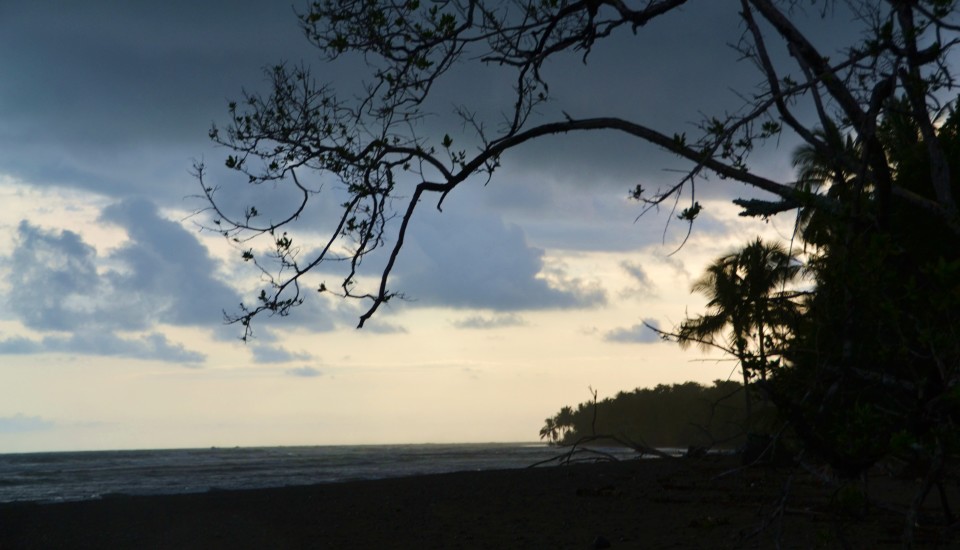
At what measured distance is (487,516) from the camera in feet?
40.7

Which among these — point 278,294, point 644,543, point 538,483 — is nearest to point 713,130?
point 278,294

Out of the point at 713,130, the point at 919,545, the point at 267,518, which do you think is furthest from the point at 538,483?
the point at 713,130

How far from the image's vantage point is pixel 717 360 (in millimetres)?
4406

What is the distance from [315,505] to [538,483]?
4431mm

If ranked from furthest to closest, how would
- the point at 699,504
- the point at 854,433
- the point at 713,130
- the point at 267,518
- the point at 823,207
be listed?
the point at 267,518 → the point at 699,504 → the point at 713,130 → the point at 823,207 → the point at 854,433

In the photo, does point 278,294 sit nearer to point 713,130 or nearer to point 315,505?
point 713,130

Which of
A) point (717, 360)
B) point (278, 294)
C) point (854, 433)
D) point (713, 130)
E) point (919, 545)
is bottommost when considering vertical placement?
point (919, 545)

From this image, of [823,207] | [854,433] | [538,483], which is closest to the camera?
[854,433]

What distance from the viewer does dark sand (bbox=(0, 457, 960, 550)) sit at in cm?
975

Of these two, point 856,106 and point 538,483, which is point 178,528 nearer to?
point 538,483

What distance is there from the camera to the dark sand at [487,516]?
384 inches

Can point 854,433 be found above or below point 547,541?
above

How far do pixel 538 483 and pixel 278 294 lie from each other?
10448mm

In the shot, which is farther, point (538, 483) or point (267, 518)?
point (538, 483)
